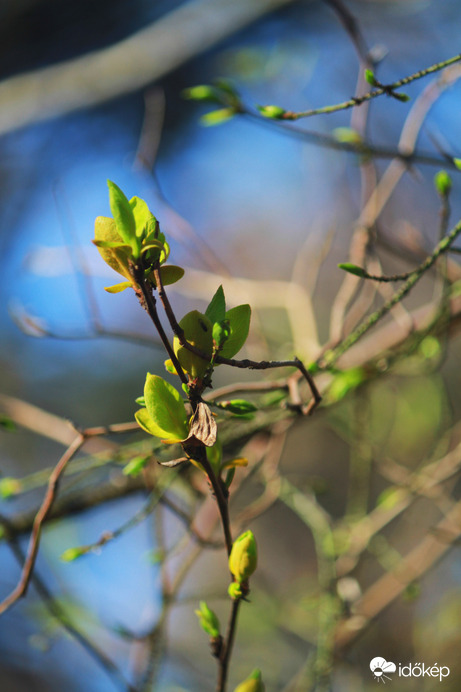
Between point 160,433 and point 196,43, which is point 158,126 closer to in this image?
point 160,433

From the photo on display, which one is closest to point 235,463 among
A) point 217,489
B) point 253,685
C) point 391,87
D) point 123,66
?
point 217,489

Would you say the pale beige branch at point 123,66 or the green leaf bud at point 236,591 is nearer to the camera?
the green leaf bud at point 236,591

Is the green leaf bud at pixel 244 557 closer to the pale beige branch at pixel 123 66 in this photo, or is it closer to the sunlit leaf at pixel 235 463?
the sunlit leaf at pixel 235 463

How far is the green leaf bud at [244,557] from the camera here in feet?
0.86

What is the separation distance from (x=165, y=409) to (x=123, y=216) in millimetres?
85

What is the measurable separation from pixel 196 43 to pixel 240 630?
166cm

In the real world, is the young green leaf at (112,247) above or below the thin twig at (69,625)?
above

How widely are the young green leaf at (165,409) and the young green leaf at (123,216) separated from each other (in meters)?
0.06

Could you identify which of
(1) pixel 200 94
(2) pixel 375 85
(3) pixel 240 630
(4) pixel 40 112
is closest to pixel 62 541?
(3) pixel 240 630

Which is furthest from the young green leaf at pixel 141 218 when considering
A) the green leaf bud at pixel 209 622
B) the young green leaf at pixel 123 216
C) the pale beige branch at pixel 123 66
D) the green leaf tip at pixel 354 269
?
the pale beige branch at pixel 123 66

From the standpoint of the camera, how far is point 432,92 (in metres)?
0.61

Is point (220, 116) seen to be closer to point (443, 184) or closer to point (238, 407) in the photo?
point (443, 184)

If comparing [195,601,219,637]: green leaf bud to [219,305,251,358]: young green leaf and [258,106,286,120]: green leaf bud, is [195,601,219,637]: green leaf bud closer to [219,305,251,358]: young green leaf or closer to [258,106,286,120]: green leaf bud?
[219,305,251,358]: young green leaf

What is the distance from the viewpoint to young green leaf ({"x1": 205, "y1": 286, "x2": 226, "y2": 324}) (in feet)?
0.82
